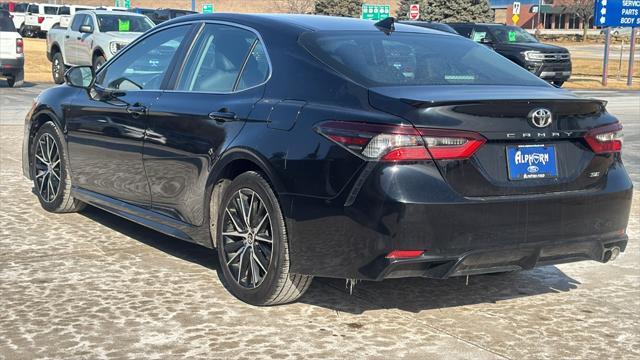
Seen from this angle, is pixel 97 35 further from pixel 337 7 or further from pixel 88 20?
pixel 337 7

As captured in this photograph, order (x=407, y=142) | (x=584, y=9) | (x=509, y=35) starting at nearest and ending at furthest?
(x=407, y=142) → (x=509, y=35) → (x=584, y=9)

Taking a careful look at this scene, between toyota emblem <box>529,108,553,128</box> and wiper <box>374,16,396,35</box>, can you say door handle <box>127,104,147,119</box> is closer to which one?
wiper <box>374,16,396,35</box>

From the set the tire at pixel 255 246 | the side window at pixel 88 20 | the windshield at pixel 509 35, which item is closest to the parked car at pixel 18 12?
the side window at pixel 88 20

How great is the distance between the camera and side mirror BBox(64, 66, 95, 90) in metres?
6.70

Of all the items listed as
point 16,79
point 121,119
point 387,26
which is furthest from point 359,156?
point 16,79

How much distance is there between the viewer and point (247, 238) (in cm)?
487

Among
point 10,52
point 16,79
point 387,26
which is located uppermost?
point 387,26

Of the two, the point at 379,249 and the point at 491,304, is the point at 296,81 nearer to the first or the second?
the point at 379,249

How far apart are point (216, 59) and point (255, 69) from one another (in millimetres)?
456

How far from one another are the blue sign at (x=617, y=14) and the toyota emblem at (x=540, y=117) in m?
26.2

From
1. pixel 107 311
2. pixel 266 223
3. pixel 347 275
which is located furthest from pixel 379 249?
pixel 107 311

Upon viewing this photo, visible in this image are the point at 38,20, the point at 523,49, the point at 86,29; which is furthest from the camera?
the point at 38,20

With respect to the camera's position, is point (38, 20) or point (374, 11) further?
point (38, 20)

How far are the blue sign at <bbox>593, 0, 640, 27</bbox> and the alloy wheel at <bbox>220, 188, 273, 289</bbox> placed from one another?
26410 millimetres
